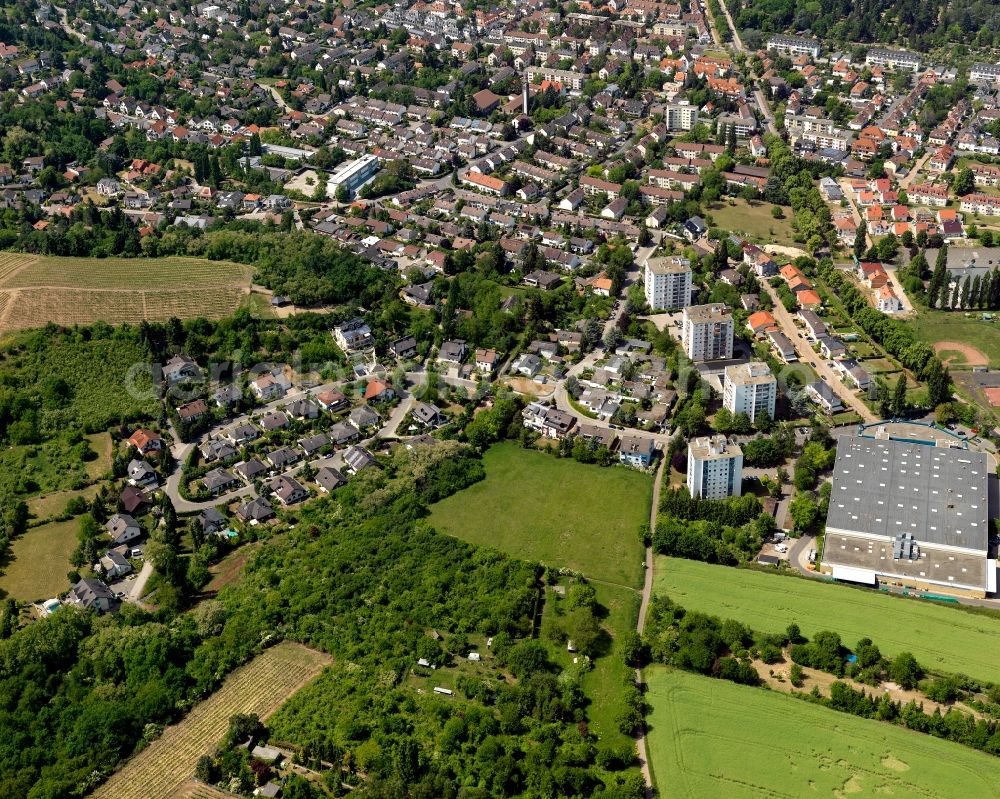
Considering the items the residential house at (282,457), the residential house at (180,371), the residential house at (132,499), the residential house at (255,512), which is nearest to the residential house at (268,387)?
the residential house at (180,371)

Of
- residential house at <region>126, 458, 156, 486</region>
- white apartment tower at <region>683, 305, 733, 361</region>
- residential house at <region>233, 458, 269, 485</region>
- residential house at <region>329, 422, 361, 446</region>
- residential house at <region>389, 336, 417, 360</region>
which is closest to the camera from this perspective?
Answer: residential house at <region>126, 458, 156, 486</region>

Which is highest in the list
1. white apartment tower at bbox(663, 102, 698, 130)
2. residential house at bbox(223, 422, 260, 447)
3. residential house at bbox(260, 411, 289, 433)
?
white apartment tower at bbox(663, 102, 698, 130)

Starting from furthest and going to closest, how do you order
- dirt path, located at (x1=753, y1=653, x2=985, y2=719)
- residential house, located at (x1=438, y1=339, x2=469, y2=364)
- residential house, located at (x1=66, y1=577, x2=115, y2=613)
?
residential house, located at (x1=438, y1=339, x2=469, y2=364), residential house, located at (x1=66, y1=577, x2=115, y2=613), dirt path, located at (x1=753, y1=653, x2=985, y2=719)

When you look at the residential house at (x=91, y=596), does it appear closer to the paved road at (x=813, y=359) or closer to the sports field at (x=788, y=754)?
the sports field at (x=788, y=754)

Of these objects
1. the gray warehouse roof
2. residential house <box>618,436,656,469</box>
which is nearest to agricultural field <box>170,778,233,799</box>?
residential house <box>618,436,656,469</box>

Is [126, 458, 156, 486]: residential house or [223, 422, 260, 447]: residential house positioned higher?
[223, 422, 260, 447]: residential house

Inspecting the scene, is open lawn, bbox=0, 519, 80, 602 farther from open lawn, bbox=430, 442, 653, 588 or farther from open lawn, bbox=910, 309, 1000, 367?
open lawn, bbox=910, 309, 1000, 367

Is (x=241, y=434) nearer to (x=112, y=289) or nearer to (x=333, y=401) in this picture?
(x=333, y=401)

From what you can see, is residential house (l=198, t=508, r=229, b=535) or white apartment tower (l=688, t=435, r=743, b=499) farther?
white apartment tower (l=688, t=435, r=743, b=499)
